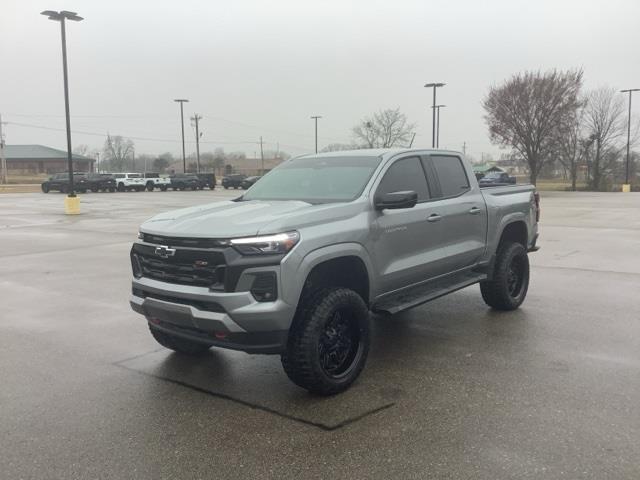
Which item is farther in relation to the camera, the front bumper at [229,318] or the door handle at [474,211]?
the door handle at [474,211]

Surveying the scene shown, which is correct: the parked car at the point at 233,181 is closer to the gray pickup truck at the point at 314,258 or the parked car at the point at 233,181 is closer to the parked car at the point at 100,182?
the parked car at the point at 100,182

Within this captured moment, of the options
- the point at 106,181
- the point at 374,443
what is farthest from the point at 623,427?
the point at 106,181

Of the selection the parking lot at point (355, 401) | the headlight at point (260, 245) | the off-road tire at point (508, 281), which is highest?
the headlight at point (260, 245)

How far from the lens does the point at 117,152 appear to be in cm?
11919

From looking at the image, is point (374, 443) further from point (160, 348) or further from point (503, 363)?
point (160, 348)

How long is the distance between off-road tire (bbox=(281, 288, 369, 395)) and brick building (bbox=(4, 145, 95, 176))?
10557cm

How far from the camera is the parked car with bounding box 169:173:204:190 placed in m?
51.9

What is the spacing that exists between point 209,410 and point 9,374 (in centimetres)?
200

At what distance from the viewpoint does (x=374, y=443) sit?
3.53 metres

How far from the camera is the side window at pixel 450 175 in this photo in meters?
5.86

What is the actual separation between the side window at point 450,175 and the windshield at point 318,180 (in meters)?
0.89

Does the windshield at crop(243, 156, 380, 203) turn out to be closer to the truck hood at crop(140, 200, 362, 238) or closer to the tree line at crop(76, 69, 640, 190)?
the truck hood at crop(140, 200, 362, 238)

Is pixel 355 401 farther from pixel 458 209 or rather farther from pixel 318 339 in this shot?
pixel 458 209

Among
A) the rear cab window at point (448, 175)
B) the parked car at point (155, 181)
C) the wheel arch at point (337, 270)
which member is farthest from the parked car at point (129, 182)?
the wheel arch at point (337, 270)
